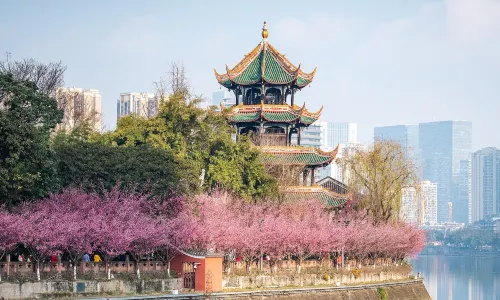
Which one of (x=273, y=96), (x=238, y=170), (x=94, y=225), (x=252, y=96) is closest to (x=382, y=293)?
(x=238, y=170)

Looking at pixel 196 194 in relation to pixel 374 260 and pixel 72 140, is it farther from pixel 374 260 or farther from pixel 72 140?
pixel 374 260

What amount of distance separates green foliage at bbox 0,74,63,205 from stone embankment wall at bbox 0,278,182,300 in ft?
13.7

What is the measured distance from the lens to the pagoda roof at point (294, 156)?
63.5 meters

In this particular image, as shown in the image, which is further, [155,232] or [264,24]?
[264,24]

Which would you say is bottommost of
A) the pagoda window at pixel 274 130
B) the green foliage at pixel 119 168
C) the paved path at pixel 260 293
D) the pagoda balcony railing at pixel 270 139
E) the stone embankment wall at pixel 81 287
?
the paved path at pixel 260 293

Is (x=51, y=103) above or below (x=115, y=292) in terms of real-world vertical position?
above

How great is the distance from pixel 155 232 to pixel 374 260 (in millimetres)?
21469

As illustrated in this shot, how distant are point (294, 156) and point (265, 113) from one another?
3.37m

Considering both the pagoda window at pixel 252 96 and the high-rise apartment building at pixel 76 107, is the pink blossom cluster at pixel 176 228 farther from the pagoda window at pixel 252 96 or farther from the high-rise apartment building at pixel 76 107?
the pagoda window at pixel 252 96

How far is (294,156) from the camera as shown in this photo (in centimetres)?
6475

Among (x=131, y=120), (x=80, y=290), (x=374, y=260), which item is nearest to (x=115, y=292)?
(x=80, y=290)

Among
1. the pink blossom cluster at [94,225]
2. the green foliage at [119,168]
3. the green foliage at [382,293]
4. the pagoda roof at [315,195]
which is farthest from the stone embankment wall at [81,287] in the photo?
the pagoda roof at [315,195]

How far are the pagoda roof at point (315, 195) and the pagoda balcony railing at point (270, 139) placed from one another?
398 cm

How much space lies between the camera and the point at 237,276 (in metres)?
50.2
